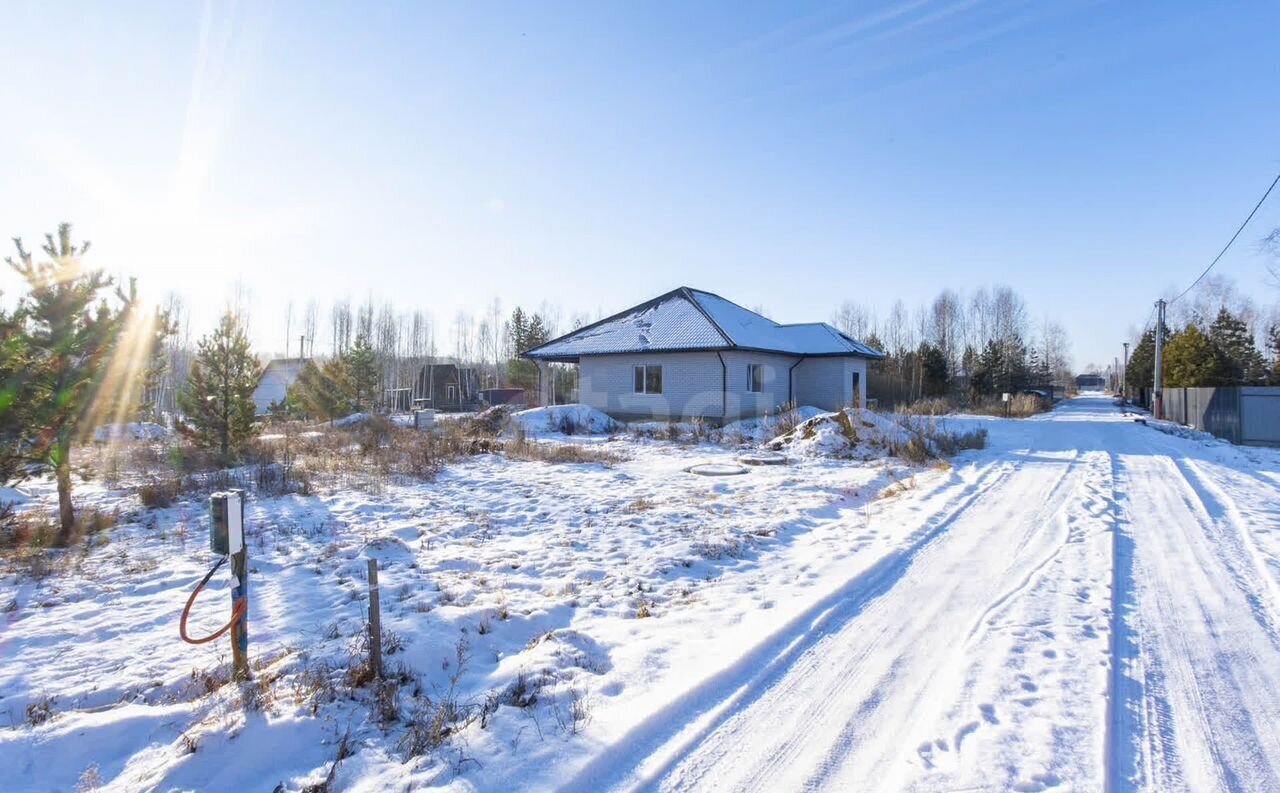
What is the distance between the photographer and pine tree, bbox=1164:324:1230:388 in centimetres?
2977

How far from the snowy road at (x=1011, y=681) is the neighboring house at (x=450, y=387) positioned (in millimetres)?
38166

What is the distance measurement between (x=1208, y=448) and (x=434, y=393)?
4251cm

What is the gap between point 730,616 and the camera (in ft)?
15.4

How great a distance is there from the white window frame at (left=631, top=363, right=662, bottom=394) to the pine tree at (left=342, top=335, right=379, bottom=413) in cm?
1123

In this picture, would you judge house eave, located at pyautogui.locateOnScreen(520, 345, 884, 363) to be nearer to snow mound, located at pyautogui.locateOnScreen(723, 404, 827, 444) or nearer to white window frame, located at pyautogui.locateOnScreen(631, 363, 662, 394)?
white window frame, located at pyautogui.locateOnScreen(631, 363, 662, 394)

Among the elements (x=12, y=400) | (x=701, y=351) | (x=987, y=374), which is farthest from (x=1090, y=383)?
(x=12, y=400)

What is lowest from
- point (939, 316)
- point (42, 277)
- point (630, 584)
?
point (630, 584)

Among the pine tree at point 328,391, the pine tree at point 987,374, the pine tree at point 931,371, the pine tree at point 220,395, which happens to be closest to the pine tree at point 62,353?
the pine tree at point 220,395

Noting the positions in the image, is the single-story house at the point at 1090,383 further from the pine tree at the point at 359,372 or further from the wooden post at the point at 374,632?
the wooden post at the point at 374,632

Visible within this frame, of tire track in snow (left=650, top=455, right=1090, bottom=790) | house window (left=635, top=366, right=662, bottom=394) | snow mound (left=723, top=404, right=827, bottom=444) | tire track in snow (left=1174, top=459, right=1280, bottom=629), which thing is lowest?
tire track in snow (left=650, top=455, right=1090, bottom=790)

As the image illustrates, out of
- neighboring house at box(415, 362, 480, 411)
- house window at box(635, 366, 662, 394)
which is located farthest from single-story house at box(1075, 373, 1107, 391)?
house window at box(635, 366, 662, 394)

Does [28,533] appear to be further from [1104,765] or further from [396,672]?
[1104,765]

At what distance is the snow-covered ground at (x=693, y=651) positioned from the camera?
9.43 ft

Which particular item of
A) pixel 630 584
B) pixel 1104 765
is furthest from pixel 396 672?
pixel 1104 765
